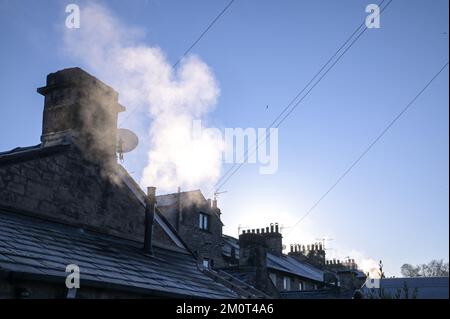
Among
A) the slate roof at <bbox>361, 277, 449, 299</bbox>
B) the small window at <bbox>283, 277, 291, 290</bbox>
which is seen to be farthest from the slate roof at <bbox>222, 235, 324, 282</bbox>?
the slate roof at <bbox>361, 277, 449, 299</bbox>

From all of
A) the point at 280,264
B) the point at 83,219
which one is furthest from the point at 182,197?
the point at 83,219

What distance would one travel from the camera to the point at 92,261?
8680 mm

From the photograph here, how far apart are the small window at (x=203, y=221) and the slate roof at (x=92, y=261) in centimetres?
2184

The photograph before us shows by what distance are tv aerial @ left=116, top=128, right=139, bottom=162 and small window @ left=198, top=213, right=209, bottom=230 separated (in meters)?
21.4

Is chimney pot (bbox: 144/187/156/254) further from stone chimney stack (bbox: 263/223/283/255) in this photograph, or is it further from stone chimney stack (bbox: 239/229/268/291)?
stone chimney stack (bbox: 263/223/283/255)

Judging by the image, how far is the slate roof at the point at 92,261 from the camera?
7.07 metres

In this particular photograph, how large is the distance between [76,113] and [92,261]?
435 cm

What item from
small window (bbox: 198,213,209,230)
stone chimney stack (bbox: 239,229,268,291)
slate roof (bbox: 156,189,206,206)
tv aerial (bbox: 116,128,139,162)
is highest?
slate roof (bbox: 156,189,206,206)

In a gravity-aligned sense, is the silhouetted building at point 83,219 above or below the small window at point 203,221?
below

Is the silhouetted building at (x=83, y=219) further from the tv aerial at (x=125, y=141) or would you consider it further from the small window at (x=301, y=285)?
the small window at (x=301, y=285)

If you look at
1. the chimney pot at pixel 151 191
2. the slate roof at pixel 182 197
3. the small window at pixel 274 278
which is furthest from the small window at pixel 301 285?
the chimney pot at pixel 151 191

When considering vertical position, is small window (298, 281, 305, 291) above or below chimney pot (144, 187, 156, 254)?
below

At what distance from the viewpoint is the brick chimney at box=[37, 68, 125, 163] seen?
11.4 m
